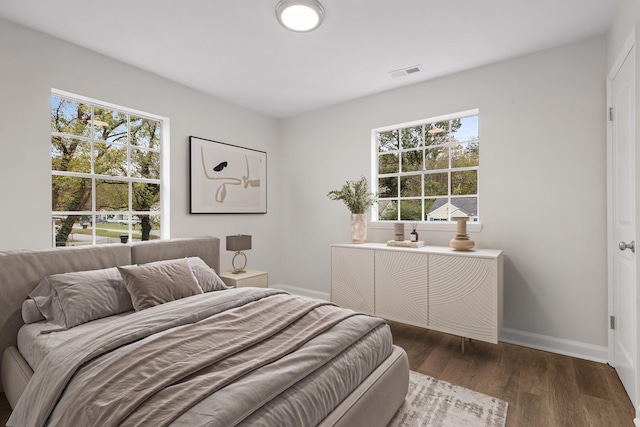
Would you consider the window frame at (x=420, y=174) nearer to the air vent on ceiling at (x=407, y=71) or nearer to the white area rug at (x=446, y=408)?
the air vent on ceiling at (x=407, y=71)

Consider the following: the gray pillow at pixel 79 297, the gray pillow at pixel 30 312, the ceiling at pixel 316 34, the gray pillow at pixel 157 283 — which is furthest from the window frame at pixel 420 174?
the gray pillow at pixel 30 312

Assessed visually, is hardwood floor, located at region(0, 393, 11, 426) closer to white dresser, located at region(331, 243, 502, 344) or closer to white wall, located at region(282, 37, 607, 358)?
white dresser, located at region(331, 243, 502, 344)

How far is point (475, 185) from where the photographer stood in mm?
3334

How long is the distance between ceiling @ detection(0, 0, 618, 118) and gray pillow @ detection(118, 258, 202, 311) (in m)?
1.85

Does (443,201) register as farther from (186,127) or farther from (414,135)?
(186,127)

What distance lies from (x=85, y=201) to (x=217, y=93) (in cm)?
182

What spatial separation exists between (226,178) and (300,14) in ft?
7.37

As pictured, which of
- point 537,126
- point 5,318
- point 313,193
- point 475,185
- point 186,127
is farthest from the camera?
point 313,193

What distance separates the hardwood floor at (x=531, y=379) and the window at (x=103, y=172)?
2.92 m

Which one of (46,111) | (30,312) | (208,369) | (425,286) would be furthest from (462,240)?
(46,111)

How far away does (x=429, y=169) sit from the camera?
364cm

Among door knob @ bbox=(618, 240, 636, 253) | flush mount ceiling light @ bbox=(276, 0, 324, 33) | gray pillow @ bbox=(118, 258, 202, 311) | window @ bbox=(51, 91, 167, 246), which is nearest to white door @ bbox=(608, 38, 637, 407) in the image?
door knob @ bbox=(618, 240, 636, 253)

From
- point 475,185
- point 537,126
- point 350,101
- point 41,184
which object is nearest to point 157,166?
point 41,184

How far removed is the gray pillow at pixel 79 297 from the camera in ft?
A: 6.75
